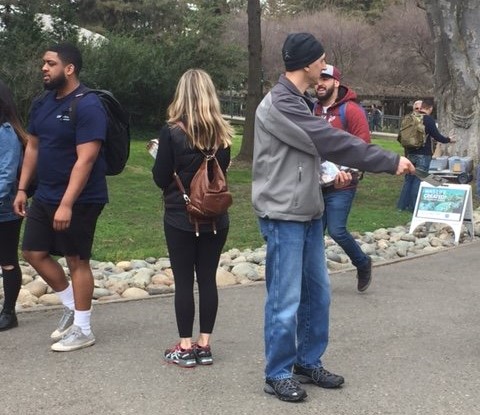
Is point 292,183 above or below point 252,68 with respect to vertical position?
below

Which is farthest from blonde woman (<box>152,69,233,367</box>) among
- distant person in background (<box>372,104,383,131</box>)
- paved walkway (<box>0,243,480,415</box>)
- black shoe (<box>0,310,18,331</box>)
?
distant person in background (<box>372,104,383,131</box>)

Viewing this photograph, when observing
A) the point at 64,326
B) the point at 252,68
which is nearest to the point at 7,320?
the point at 64,326

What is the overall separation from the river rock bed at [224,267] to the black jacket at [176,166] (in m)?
2.03

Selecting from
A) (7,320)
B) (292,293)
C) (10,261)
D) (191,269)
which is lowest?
(7,320)

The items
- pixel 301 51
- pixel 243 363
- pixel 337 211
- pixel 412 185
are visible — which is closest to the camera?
pixel 301 51

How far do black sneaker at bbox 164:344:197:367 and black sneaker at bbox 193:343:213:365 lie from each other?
3 cm

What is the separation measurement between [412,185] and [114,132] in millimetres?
7790

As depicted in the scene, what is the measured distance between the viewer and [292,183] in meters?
3.66

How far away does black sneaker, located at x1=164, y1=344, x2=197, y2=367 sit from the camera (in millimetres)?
4348

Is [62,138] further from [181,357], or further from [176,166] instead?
[181,357]

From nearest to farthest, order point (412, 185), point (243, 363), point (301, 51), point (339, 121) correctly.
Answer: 1. point (301, 51)
2. point (243, 363)
3. point (339, 121)
4. point (412, 185)

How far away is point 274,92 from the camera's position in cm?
366

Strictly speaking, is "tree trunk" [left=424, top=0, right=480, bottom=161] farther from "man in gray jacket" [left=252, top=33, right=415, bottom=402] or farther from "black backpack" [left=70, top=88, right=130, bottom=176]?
"man in gray jacket" [left=252, top=33, right=415, bottom=402]

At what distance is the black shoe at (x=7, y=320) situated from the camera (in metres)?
5.10
